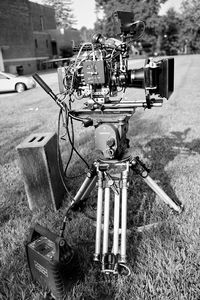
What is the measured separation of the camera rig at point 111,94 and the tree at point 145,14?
5226 cm

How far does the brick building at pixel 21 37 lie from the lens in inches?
1070

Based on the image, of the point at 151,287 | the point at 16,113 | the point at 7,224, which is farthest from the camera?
the point at 16,113

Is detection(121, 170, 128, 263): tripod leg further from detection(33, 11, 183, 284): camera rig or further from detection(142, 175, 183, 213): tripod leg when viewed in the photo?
detection(142, 175, 183, 213): tripod leg

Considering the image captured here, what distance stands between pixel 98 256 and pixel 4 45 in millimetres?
29778

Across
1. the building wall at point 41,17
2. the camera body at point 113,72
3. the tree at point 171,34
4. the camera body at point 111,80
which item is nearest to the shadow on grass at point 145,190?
the camera body at point 111,80

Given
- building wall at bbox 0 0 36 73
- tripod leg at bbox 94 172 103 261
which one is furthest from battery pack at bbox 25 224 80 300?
building wall at bbox 0 0 36 73

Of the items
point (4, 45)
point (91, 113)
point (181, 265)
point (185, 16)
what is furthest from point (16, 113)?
point (185, 16)

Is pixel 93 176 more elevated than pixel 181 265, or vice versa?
pixel 93 176

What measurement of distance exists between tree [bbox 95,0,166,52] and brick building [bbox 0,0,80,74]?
51.2 feet

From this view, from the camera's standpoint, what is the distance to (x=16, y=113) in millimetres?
8812

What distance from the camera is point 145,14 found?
52281mm

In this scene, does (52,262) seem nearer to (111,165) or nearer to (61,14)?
(111,165)

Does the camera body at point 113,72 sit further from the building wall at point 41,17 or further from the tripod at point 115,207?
the building wall at point 41,17

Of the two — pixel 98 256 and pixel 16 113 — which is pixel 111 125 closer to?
pixel 98 256
